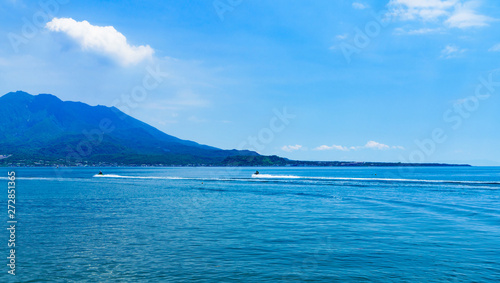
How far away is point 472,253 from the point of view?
2567cm

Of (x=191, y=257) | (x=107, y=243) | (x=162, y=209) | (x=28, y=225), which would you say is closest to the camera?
(x=191, y=257)

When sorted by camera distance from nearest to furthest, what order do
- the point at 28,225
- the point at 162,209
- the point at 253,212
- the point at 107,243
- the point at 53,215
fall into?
the point at 107,243 → the point at 28,225 → the point at 53,215 → the point at 253,212 → the point at 162,209

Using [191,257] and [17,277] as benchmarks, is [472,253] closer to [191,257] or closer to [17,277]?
[191,257]

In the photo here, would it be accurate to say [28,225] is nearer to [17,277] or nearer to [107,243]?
[107,243]

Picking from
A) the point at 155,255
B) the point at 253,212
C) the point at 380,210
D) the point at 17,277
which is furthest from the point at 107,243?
the point at 380,210

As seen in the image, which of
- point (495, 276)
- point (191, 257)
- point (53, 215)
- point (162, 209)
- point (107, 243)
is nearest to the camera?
point (495, 276)

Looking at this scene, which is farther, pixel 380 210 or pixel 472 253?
pixel 380 210

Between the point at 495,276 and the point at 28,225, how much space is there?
37993mm

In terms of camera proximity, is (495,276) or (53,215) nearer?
(495,276)

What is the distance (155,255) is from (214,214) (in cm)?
2027

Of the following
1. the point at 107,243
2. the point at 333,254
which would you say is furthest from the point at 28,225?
the point at 333,254

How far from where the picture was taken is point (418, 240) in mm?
29906

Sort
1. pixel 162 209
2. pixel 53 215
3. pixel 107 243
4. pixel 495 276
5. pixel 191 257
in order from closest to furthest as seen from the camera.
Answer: pixel 495 276 → pixel 191 257 → pixel 107 243 → pixel 53 215 → pixel 162 209

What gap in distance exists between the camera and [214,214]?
4512cm
